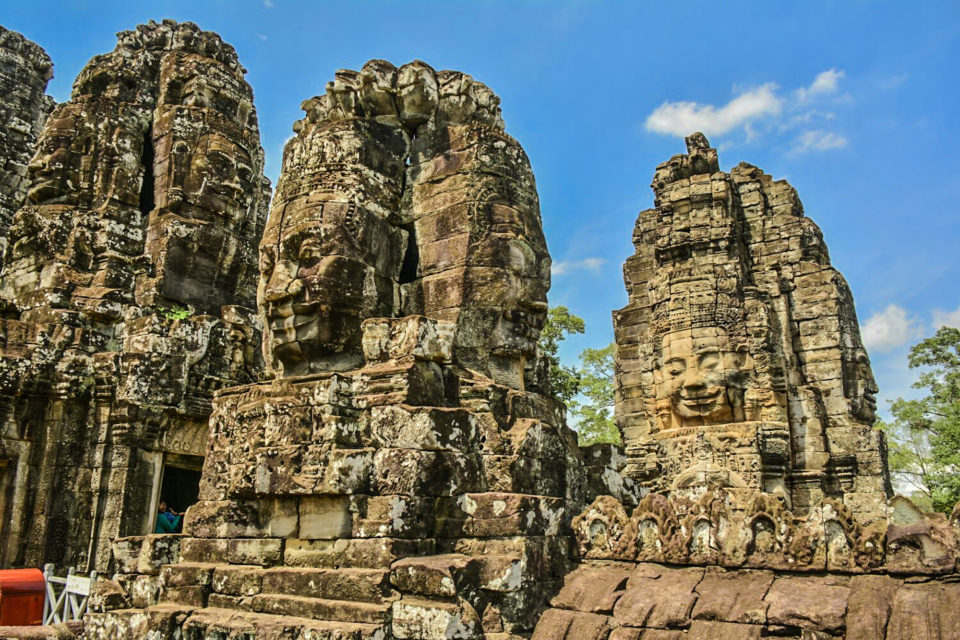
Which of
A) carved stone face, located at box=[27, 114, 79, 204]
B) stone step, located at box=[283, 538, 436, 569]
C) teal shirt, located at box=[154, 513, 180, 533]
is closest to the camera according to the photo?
stone step, located at box=[283, 538, 436, 569]

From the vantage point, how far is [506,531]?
5051 millimetres

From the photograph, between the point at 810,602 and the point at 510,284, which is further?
the point at 510,284

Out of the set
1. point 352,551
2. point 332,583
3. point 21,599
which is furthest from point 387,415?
point 21,599

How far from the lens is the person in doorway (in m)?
9.76

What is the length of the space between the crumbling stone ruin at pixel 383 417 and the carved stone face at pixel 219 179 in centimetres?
5

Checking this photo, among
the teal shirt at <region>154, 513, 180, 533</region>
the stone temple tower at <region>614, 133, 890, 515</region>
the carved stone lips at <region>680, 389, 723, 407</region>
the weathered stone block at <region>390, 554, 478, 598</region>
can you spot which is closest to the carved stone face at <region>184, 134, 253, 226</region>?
the teal shirt at <region>154, 513, 180, 533</region>

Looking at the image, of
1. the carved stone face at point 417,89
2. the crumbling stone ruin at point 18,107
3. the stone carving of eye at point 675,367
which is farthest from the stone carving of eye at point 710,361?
the crumbling stone ruin at point 18,107

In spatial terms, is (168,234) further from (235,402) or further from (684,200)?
(684,200)

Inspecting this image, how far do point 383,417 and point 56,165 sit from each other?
10.2 metres

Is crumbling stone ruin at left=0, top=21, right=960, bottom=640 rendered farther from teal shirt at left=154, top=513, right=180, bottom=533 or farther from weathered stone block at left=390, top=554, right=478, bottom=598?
teal shirt at left=154, top=513, right=180, bottom=533

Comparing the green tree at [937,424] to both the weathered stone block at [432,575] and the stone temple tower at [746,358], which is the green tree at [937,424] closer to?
the stone temple tower at [746,358]

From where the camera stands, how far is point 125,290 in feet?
38.6

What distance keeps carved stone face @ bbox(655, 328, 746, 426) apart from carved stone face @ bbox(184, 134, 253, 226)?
781cm

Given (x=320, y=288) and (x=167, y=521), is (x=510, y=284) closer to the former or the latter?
(x=320, y=288)
